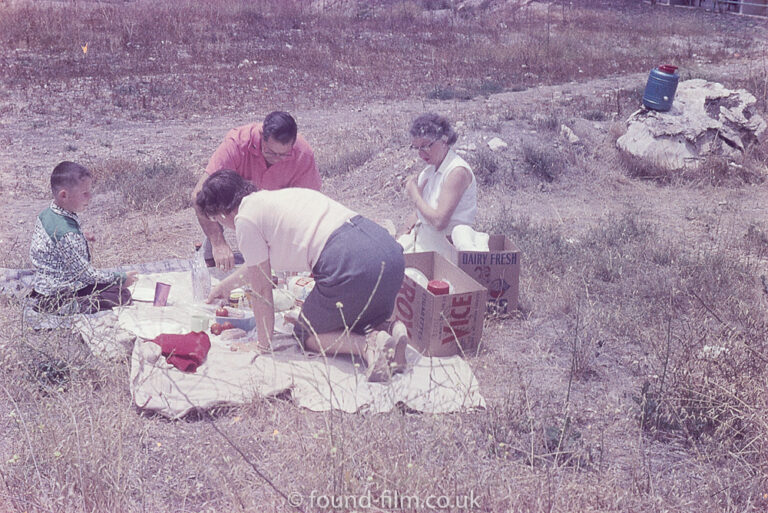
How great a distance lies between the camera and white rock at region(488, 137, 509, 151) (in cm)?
791

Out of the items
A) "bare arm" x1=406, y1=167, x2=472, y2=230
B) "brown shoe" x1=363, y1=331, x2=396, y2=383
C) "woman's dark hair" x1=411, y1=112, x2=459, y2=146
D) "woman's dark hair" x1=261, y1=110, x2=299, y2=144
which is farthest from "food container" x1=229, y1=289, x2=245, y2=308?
"woman's dark hair" x1=411, y1=112, x2=459, y2=146

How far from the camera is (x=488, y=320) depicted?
4.23 meters

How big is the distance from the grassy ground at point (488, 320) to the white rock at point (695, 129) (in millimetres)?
272

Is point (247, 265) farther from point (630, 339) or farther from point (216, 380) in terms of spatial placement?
point (630, 339)

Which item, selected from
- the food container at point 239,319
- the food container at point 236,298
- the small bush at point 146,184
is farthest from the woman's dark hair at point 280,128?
the small bush at point 146,184

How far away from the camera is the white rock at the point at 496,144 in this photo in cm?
791

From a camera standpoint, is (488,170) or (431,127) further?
(488,170)

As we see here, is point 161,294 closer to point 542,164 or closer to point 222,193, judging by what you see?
point 222,193

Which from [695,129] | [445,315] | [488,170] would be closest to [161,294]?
[445,315]

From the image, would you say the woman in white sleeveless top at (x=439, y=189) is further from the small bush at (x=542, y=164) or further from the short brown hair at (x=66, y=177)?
the small bush at (x=542, y=164)

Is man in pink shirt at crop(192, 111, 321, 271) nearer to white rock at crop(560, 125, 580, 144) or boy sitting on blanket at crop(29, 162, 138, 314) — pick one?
boy sitting on blanket at crop(29, 162, 138, 314)

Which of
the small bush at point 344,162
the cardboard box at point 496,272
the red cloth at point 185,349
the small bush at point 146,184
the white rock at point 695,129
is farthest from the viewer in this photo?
the small bush at point 344,162

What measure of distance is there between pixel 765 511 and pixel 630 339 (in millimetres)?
1531

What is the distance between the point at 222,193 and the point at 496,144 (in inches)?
198
